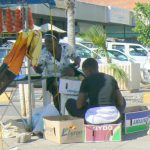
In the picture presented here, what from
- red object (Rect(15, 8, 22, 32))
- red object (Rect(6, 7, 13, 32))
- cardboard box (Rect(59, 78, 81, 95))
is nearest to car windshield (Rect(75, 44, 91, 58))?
red object (Rect(6, 7, 13, 32))

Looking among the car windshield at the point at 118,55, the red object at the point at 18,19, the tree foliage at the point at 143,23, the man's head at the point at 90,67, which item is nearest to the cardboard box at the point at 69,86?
the man's head at the point at 90,67

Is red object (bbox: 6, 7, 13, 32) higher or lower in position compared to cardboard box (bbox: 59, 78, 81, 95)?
higher

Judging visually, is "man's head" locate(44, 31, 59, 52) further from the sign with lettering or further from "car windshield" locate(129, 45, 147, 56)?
"car windshield" locate(129, 45, 147, 56)

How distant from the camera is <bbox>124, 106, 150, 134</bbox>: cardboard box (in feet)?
27.3

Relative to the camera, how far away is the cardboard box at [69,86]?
840 centimetres

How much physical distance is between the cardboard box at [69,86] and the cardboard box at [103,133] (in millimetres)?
779

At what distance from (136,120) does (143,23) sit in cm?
1239

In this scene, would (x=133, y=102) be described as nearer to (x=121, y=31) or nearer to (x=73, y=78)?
(x=73, y=78)

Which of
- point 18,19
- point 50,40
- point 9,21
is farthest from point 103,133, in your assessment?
point 9,21

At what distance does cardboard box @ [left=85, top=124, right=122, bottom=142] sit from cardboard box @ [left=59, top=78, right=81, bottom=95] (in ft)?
2.56

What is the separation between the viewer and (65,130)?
788 centimetres

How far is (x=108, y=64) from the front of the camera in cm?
1703

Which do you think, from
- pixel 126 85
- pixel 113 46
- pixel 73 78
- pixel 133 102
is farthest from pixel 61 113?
pixel 113 46

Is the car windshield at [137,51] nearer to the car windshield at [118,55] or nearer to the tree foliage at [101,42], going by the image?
the car windshield at [118,55]
